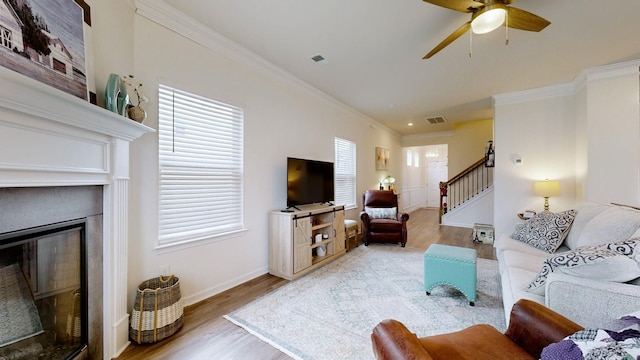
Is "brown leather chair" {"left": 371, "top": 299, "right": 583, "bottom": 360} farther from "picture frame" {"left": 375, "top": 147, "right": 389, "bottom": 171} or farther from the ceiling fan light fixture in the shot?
"picture frame" {"left": 375, "top": 147, "right": 389, "bottom": 171}

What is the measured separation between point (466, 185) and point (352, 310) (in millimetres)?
5972

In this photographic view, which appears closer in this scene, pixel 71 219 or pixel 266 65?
pixel 71 219

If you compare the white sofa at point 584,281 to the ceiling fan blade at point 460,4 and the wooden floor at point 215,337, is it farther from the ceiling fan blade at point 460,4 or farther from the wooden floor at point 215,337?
the ceiling fan blade at point 460,4

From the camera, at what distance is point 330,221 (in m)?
3.72

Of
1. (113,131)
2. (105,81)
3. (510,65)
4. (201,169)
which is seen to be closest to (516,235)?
(510,65)

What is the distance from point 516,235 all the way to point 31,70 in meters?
4.47

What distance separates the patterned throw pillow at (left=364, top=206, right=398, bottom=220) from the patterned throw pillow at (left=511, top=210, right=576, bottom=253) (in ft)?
6.86

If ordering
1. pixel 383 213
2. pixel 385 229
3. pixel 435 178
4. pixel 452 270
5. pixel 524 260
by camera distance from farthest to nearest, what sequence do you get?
pixel 435 178 < pixel 383 213 < pixel 385 229 < pixel 452 270 < pixel 524 260

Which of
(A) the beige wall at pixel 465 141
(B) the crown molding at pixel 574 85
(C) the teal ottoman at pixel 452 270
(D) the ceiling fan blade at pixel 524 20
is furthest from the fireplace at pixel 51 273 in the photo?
(A) the beige wall at pixel 465 141

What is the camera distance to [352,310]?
2262 mm

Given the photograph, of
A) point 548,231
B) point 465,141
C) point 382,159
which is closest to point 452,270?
point 548,231

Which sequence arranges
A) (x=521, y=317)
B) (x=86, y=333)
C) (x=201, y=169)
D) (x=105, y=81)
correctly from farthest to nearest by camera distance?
(x=201, y=169)
(x=105, y=81)
(x=86, y=333)
(x=521, y=317)

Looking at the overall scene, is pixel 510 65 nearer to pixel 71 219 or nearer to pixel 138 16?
pixel 138 16

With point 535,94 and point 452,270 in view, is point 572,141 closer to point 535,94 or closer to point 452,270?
point 535,94
